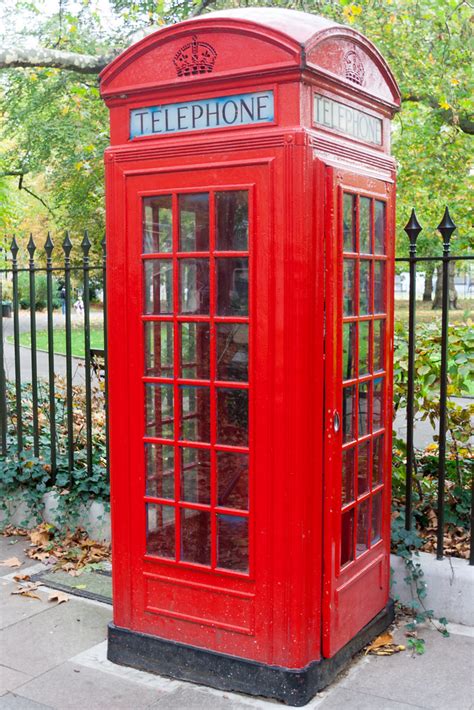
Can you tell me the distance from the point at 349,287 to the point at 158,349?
35.8 inches

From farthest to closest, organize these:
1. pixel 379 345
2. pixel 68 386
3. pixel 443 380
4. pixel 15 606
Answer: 1. pixel 68 386
2. pixel 15 606
3. pixel 443 380
4. pixel 379 345

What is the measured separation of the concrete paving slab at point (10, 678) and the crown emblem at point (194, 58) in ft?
9.22

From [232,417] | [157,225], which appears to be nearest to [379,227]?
[157,225]

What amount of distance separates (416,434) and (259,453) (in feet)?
20.6

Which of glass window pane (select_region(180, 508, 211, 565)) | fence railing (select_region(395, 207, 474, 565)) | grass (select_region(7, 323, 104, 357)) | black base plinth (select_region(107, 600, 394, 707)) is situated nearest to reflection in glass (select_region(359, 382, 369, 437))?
fence railing (select_region(395, 207, 474, 565))

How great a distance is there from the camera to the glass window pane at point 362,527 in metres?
3.55

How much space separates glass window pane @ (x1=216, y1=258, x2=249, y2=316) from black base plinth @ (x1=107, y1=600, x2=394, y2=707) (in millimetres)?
1530

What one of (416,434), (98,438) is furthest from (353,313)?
(416,434)

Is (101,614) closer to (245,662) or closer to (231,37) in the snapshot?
(245,662)

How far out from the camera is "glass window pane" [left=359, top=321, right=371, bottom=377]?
3475mm

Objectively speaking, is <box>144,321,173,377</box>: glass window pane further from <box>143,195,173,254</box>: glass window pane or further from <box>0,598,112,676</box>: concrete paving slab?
<box>0,598,112,676</box>: concrete paving slab

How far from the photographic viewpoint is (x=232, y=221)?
3.12 meters

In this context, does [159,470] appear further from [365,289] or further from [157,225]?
[365,289]

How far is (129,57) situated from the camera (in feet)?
10.8
